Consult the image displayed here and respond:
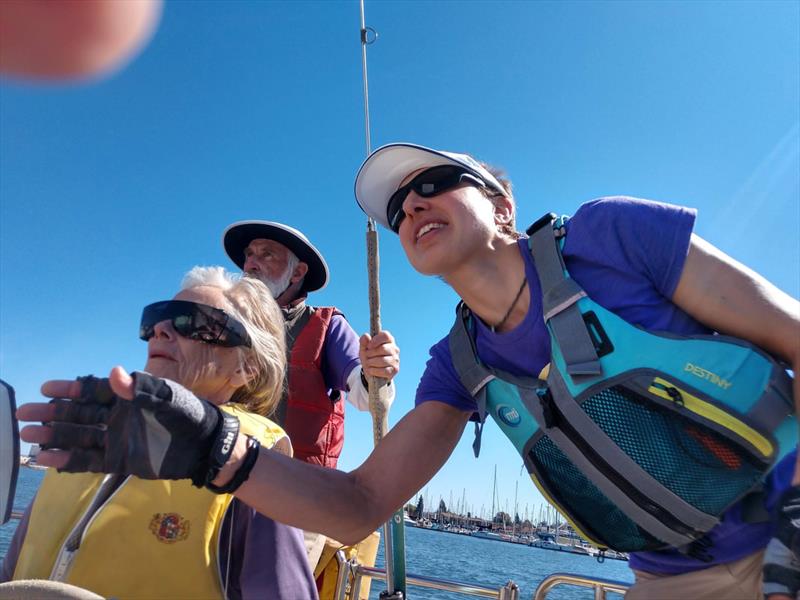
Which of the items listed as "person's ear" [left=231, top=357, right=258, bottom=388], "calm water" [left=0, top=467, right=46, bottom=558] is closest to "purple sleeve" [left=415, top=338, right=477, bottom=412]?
"person's ear" [left=231, top=357, right=258, bottom=388]

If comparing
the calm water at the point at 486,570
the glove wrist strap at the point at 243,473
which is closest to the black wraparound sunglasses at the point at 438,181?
the glove wrist strap at the point at 243,473

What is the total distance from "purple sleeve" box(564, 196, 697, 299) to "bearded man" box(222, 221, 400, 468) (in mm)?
1487

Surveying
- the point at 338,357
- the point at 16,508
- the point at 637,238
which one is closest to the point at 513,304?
the point at 637,238

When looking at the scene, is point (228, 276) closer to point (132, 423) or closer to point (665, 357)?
point (132, 423)

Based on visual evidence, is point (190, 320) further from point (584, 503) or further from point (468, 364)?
point (584, 503)

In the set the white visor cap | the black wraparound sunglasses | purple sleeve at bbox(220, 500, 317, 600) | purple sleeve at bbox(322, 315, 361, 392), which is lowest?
purple sleeve at bbox(220, 500, 317, 600)

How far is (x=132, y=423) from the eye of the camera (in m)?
1.53

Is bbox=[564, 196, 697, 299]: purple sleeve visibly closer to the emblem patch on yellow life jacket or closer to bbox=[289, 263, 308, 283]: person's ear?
the emblem patch on yellow life jacket

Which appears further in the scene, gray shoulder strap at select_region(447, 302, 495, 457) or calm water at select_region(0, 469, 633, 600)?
calm water at select_region(0, 469, 633, 600)

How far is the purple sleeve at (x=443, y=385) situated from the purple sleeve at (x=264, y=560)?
2.84ft

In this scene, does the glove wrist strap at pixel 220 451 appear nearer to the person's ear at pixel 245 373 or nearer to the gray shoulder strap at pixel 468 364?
the person's ear at pixel 245 373

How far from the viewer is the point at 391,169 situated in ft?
9.29

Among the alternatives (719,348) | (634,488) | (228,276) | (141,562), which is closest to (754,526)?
(634,488)

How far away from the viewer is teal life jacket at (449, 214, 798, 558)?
74.4 inches
